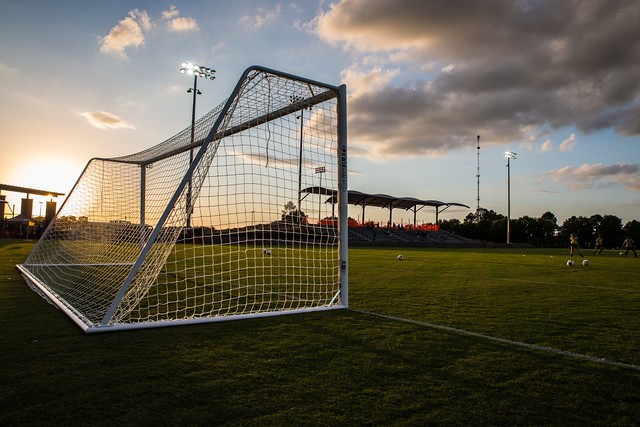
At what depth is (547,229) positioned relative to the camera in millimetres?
77500

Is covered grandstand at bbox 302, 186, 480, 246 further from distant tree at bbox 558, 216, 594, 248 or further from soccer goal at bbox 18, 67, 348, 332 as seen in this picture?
distant tree at bbox 558, 216, 594, 248

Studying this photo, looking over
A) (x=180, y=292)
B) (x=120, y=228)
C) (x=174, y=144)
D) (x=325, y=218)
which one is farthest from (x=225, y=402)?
(x=120, y=228)

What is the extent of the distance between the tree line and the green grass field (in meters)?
60.4

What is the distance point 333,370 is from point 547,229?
8607 centimetres

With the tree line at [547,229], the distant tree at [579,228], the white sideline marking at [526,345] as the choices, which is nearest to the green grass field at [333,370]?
the white sideline marking at [526,345]

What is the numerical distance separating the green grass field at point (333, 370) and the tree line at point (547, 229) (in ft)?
198

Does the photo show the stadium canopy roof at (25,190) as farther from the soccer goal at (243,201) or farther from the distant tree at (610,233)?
the distant tree at (610,233)

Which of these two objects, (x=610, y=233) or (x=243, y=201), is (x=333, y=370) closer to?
(x=243, y=201)

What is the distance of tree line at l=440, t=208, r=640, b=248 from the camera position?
2776 inches

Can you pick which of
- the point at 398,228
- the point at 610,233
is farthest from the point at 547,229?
the point at 398,228

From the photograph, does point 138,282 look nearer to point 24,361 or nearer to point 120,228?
point 24,361

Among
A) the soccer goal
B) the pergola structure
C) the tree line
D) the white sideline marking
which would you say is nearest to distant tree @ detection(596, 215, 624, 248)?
the tree line

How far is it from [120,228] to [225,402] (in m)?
10.2

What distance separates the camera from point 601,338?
13.3 ft
